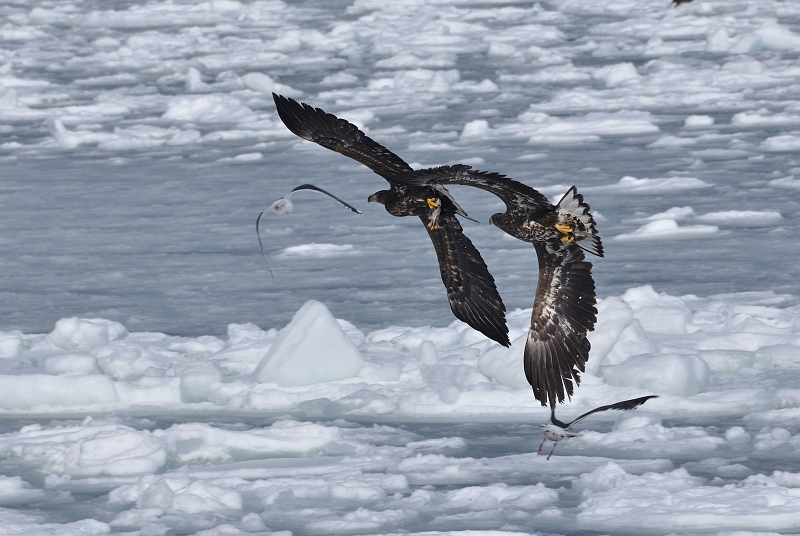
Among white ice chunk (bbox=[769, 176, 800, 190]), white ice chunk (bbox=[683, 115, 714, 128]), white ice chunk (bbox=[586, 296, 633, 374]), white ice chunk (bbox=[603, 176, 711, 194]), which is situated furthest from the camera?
white ice chunk (bbox=[683, 115, 714, 128])

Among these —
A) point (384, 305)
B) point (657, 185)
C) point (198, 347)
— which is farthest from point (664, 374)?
point (657, 185)

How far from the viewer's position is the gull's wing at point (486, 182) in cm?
526

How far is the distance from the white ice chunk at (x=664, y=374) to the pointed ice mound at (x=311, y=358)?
1.59 meters

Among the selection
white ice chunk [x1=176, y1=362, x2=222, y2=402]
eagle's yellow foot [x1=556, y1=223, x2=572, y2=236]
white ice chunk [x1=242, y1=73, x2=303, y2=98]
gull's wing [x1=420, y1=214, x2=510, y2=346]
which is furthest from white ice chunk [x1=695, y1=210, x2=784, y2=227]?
white ice chunk [x1=242, y1=73, x2=303, y2=98]

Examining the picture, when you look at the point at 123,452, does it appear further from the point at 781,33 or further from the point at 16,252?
the point at 781,33

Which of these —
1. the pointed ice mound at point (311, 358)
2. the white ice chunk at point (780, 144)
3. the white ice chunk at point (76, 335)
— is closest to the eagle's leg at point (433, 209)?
the pointed ice mound at point (311, 358)

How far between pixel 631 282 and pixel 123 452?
15.1 feet

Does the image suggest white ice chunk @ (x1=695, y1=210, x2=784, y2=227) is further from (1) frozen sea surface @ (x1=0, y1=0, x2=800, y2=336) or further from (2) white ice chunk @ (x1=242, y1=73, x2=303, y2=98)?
(2) white ice chunk @ (x1=242, y1=73, x2=303, y2=98)

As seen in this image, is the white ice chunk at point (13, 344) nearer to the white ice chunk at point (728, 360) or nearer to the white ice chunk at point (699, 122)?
the white ice chunk at point (728, 360)

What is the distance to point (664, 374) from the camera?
806 centimetres

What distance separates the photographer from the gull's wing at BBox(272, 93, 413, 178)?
699cm

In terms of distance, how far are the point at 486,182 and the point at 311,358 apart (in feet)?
11.3

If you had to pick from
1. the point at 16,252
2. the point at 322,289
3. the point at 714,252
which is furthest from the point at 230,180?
the point at 714,252

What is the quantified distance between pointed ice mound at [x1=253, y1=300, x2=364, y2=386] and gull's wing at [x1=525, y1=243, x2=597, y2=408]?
7.19ft
